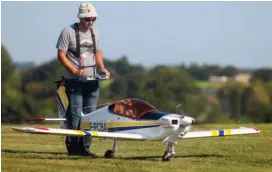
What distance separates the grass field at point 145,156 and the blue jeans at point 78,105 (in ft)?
1.11

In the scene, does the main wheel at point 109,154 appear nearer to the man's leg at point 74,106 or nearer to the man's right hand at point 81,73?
the man's leg at point 74,106

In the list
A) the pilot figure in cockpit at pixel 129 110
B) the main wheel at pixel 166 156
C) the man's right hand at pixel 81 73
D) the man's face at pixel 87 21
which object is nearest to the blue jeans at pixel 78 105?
the man's right hand at pixel 81 73

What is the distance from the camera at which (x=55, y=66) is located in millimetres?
49062

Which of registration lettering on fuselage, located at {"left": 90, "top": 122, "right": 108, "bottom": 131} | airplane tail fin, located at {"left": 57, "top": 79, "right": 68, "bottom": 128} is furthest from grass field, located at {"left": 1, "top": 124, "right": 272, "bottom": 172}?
airplane tail fin, located at {"left": 57, "top": 79, "right": 68, "bottom": 128}

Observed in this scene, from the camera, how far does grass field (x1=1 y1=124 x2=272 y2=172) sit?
44.0 ft

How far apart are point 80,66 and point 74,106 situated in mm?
766

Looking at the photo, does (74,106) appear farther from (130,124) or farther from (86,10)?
(86,10)

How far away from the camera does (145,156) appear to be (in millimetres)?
15297

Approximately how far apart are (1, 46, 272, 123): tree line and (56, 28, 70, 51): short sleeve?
16701 millimetres

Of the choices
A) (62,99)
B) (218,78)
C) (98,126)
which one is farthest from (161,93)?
(218,78)

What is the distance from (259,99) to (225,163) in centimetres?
2090

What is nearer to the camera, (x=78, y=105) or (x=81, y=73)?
(x=81, y=73)

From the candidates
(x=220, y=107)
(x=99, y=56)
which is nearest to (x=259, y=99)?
(x=220, y=107)

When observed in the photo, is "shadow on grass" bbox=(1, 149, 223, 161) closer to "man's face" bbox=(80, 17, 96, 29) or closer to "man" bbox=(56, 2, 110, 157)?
"man" bbox=(56, 2, 110, 157)
